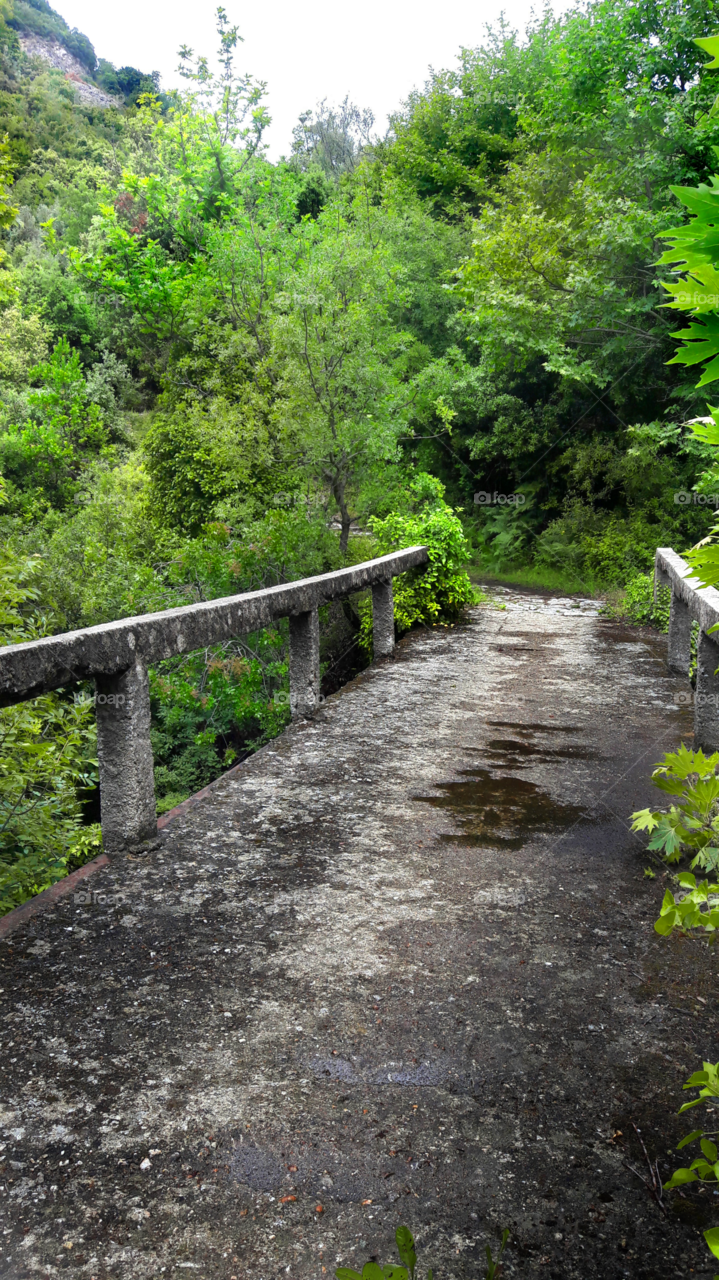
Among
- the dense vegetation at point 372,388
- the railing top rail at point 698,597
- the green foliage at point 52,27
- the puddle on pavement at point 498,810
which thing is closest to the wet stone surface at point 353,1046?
the puddle on pavement at point 498,810

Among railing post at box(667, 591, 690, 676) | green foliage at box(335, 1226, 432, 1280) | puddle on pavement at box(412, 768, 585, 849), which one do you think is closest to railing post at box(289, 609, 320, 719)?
puddle on pavement at box(412, 768, 585, 849)

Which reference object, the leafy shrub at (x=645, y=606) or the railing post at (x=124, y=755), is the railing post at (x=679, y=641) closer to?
the leafy shrub at (x=645, y=606)

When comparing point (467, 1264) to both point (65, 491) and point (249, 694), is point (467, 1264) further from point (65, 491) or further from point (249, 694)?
point (65, 491)

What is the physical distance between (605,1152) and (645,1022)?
1.64ft

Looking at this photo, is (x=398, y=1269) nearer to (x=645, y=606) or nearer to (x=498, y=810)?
(x=498, y=810)

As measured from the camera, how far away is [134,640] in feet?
10.3

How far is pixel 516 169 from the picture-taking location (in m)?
16.1

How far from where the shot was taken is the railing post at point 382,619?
7242 mm

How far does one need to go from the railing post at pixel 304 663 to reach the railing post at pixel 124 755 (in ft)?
6.14

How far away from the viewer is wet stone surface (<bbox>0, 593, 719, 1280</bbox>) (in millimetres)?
1555

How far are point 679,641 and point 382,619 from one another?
2597 millimetres

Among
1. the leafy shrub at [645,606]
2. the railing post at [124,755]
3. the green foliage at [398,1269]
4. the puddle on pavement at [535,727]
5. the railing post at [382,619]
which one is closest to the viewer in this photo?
the green foliage at [398,1269]

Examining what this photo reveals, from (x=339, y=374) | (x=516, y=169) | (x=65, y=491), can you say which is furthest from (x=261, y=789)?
(x=65, y=491)

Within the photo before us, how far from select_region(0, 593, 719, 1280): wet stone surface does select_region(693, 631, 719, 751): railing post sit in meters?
0.58
